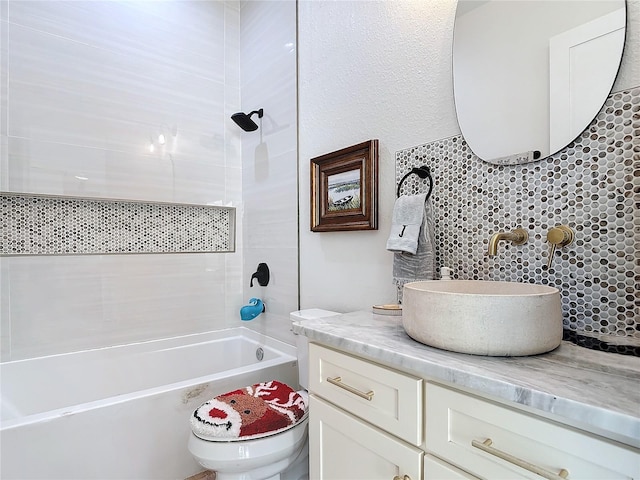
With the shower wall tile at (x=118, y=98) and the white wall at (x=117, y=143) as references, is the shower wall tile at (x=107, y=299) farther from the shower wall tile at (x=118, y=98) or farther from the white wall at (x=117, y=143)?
the shower wall tile at (x=118, y=98)

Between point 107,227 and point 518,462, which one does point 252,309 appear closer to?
point 107,227

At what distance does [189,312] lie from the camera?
8.39 feet

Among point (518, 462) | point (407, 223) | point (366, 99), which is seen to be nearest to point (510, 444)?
point (518, 462)

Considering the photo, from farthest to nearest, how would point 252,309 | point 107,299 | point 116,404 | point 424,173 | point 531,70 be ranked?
1. point 252,309
2. point 107,299
3. point 116,404
4. point 424,173
5. point 531,70

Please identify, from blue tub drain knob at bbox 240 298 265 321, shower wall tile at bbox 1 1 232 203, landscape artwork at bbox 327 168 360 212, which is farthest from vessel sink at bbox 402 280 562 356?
shower wall tile at bbox 1 1 232 203

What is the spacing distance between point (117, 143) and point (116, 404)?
154 centimetres

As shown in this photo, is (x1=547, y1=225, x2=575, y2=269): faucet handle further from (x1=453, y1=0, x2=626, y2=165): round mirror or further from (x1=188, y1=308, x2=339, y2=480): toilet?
(x1=188, y1=308, x2=339, y2=480): toilet

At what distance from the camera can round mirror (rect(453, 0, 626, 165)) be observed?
38.2 inches

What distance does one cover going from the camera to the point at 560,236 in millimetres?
1003

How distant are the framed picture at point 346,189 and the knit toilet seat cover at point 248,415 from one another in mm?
803

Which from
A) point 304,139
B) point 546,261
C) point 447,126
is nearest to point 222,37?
point 304,139

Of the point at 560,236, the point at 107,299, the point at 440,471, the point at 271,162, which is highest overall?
the point at 271,162

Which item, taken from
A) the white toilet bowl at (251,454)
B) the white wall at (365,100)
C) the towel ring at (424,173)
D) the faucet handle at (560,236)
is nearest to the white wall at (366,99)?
the white wall at (365,100)

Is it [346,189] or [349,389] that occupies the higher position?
[346,189]
